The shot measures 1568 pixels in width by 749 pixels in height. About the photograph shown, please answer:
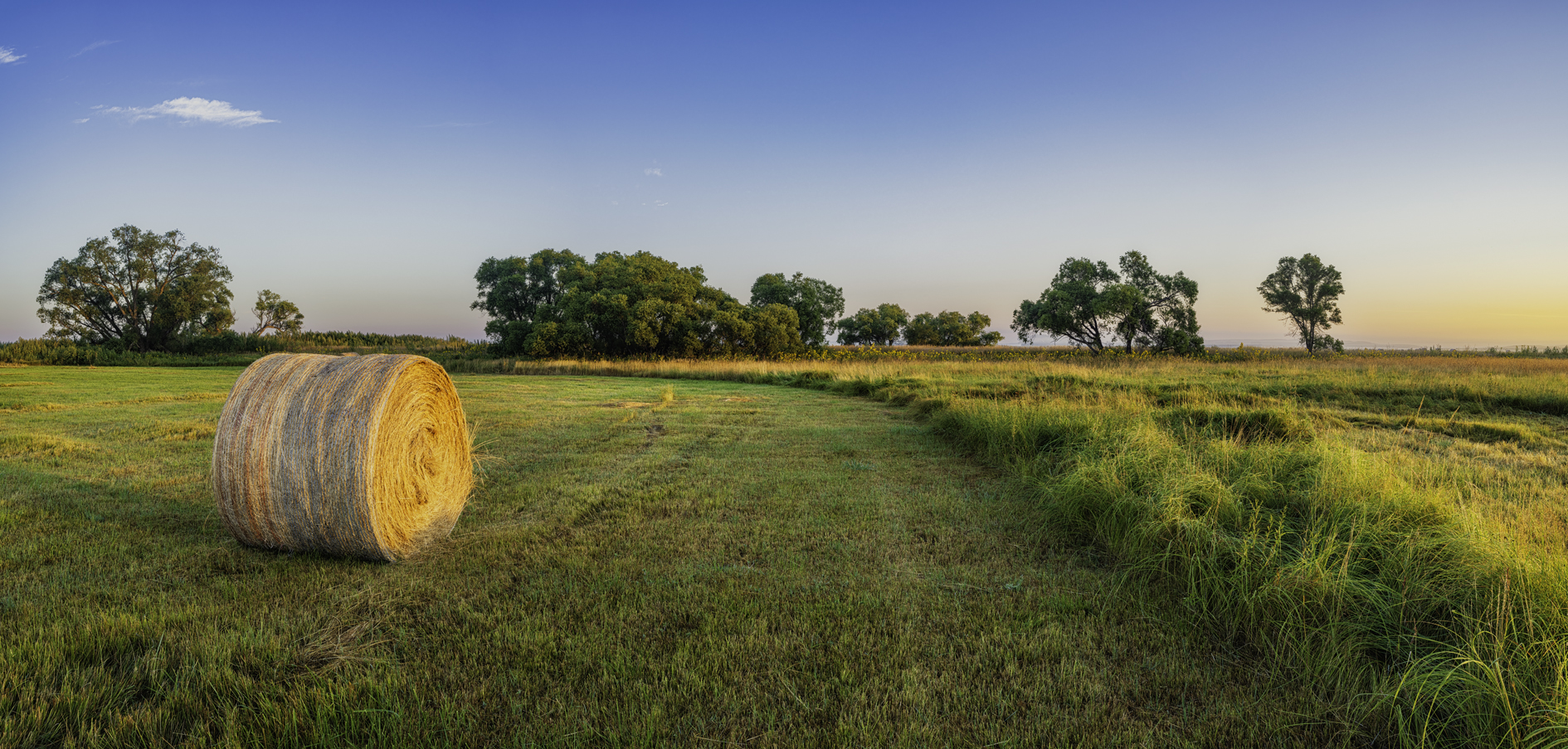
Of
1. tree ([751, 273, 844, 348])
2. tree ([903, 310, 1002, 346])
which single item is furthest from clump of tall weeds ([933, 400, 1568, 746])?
tree ([903, 310, 1002, 346])

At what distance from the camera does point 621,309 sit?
4125cm

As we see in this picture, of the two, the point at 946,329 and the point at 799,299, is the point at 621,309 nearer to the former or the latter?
the point at 799,299

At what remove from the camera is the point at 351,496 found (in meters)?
4.63

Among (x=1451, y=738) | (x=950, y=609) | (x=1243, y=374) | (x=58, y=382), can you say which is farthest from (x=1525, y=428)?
(x=58, y=382)

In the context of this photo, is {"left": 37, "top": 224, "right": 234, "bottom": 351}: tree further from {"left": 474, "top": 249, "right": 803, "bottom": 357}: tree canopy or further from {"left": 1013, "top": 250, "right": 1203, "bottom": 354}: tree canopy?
{"left": 1013, "top": 250, "right": 1203, "bottom": 354}: tree canopy

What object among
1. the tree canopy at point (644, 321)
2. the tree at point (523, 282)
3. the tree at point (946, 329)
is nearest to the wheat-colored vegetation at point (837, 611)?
the tree canopy at point (644, 321)

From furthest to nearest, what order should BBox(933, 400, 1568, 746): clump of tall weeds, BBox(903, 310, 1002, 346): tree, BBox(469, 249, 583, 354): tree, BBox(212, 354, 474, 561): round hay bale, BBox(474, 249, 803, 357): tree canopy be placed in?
BBox(903, 310, 1002, 346): tree
BBox(469, 249, 583, 354): tree
BBox(474, 249, 803, 357): tree canopy
BBox(212, 354, 474, 561): round hay bale
BBox(933, 400, 1568, 746): clump of tall weeds

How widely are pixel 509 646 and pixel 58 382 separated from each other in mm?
27623

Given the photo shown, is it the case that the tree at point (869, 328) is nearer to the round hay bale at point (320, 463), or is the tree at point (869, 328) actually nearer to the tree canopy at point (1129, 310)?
the tree canopy at point (1129, 310)

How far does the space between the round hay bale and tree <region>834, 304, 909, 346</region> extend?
257 feet

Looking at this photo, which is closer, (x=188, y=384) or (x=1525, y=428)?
(x=1525, y=428)

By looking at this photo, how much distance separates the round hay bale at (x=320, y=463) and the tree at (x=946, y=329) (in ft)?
252

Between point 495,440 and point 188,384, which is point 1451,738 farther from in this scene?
point 188,384

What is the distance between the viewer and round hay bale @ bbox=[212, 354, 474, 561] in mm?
4684
